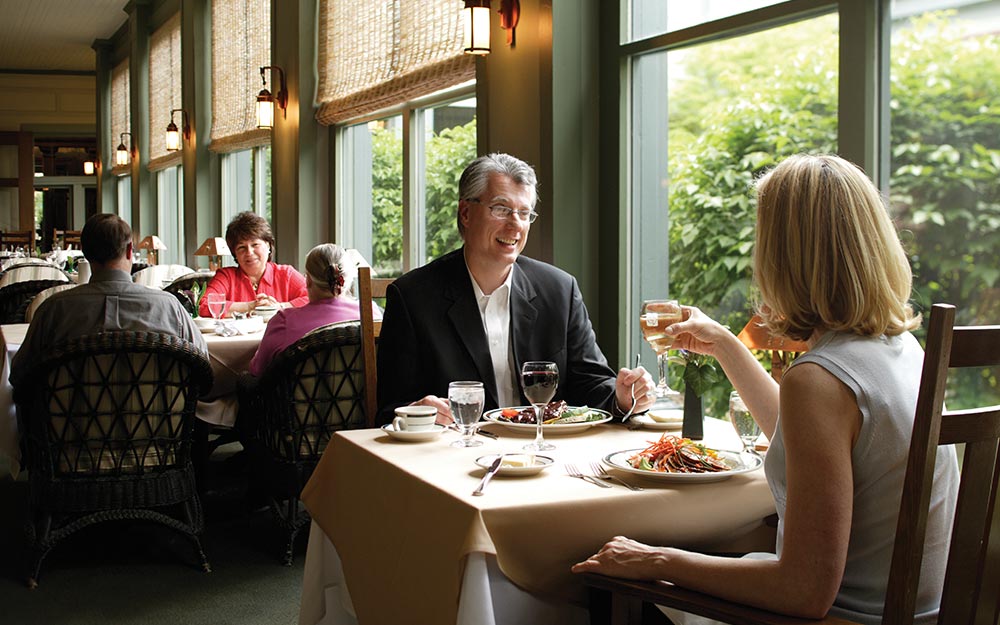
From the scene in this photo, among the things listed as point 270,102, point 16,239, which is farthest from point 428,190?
point 16,239

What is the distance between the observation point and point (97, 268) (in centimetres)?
343

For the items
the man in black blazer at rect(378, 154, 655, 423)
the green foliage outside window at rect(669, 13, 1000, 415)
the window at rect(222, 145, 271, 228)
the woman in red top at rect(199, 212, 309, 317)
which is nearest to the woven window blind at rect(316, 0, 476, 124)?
the woman in red top at rect(199, 212, 309, 317)

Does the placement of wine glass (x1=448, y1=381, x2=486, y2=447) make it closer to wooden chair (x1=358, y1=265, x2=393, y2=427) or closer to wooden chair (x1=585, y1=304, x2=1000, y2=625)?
wooden chair (x1=585, y1=304, x2=1000, y2=625)

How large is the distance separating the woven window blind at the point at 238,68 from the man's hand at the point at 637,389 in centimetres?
625

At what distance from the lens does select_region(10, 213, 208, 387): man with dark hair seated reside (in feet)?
11.0

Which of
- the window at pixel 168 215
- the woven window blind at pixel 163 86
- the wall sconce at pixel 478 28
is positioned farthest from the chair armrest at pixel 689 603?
the window at pixel 168 215

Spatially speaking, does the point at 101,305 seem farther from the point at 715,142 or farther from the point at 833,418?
the point at 833,418

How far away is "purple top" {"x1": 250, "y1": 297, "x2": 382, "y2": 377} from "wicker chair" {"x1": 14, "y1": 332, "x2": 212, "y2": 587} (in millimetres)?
403

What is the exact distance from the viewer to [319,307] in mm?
3686

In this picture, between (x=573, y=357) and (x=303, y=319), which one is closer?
(x=573, y=357)

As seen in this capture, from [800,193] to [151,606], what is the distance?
2580mm

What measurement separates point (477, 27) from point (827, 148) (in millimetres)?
1764

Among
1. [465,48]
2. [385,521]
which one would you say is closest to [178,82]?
[465,48]

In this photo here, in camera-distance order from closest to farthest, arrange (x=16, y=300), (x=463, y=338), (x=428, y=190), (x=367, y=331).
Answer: (x=463, y=338) < (x=367, y=331) < (x=16, y=300) < (x=428, y=190)
